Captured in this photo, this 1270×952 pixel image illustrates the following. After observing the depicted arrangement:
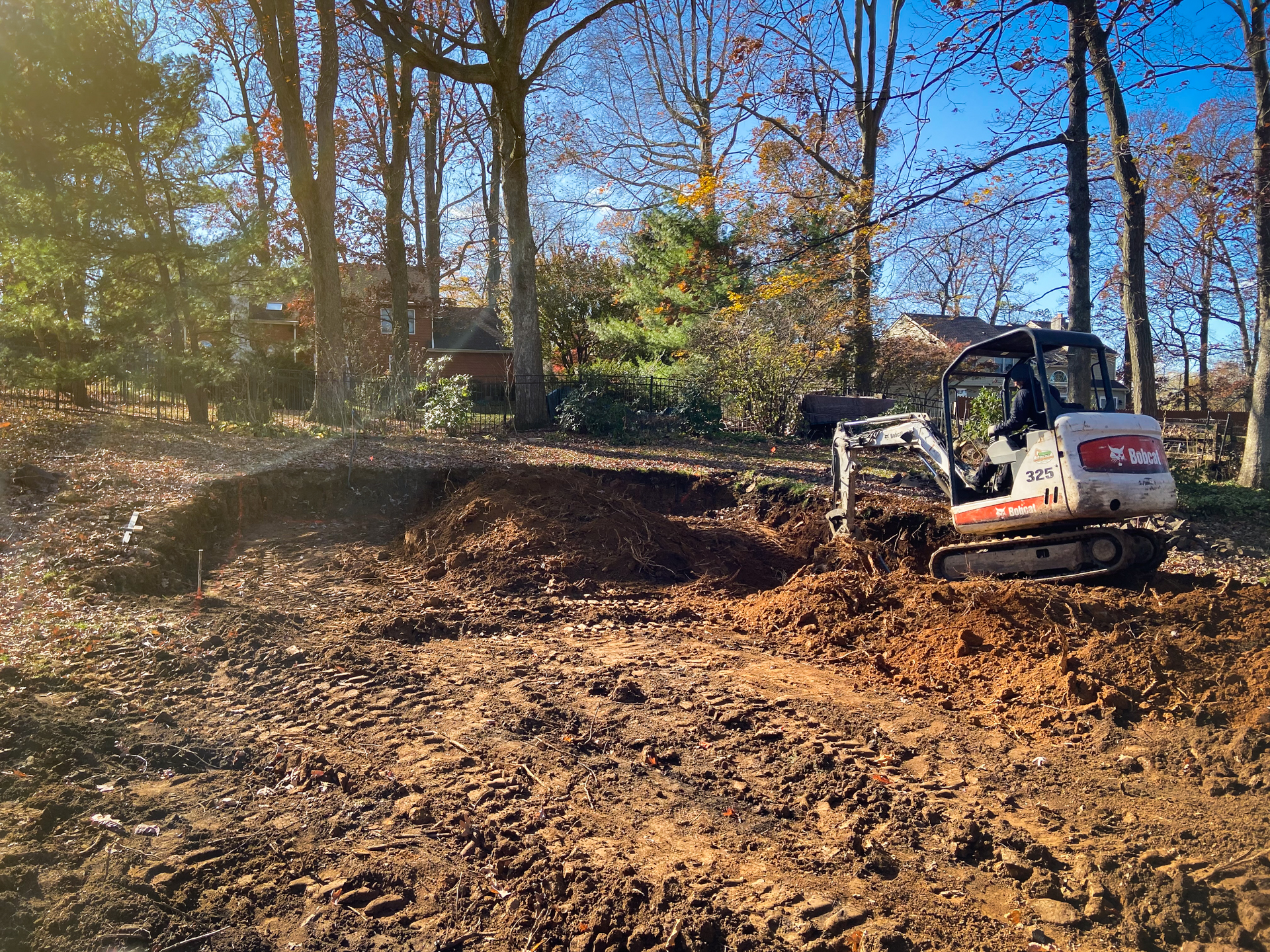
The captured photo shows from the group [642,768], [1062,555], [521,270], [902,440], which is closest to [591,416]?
[521,270]

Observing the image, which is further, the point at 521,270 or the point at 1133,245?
the point at 521,270

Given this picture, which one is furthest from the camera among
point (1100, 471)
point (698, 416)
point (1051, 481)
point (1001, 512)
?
point (698, 416)

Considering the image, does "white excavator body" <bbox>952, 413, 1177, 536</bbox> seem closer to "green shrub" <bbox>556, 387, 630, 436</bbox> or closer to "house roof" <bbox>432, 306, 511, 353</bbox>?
"green shrub" <bbox>556, 387, 630, 436</bbox>

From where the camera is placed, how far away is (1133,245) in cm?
1304

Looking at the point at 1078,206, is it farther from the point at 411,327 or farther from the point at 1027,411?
the point at 411,327

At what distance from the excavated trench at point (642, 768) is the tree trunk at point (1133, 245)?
28.9 feet

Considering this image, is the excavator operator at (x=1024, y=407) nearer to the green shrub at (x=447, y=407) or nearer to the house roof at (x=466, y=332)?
the green shrub at (x=447, y=407)

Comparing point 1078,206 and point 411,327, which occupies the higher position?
point 411,327

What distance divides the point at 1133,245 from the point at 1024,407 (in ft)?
27.5

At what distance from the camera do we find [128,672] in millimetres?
5449

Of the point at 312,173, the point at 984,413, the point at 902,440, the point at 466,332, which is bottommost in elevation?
the point at 902,440

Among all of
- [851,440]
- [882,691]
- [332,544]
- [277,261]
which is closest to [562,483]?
[332,544]

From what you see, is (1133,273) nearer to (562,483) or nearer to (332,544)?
(562,483)

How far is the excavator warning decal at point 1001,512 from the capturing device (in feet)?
21.9
